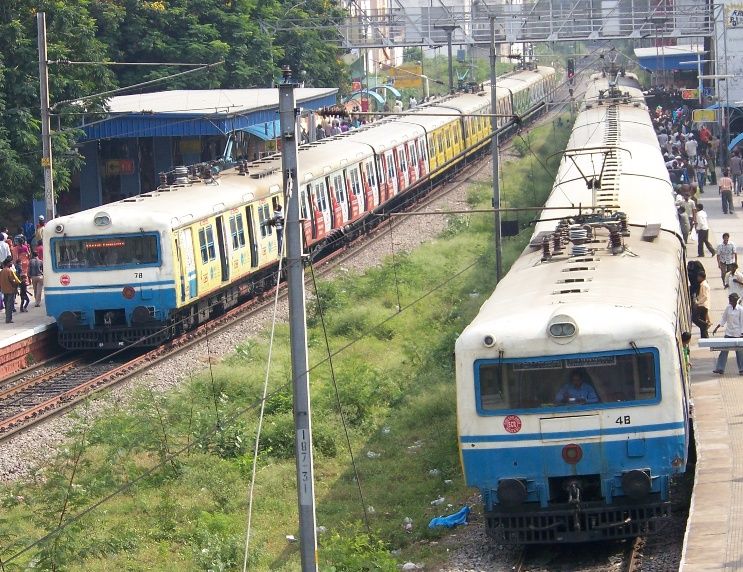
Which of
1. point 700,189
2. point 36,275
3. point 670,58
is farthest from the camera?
point 670,58

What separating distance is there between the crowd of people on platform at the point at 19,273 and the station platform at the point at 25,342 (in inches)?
17.7

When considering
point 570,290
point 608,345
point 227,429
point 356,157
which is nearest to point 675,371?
point 608,345

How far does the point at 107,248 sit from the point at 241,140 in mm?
19525

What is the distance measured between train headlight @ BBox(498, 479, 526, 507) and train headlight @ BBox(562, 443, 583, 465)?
1.45ft

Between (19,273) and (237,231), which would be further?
(19,273)

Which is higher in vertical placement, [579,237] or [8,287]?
[579,237]

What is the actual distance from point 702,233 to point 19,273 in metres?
12.5

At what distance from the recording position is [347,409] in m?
17.4

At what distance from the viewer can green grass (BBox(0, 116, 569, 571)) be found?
12.6m

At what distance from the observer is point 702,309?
18.1m

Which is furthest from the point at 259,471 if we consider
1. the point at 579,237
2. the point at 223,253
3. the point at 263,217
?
the point at 263,217

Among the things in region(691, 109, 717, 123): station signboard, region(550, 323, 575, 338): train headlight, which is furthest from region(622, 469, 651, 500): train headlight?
region(691, 109, 717, 123): station signboard

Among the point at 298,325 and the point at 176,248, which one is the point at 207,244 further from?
the point at 298,325

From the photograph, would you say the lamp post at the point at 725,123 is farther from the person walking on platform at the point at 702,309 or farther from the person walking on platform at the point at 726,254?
the person walking on platform at the point at 702,309
